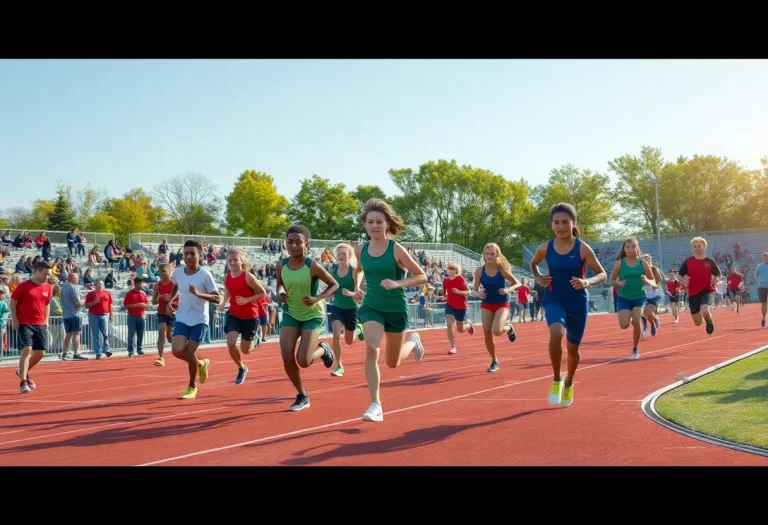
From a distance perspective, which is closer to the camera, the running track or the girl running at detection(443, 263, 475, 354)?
the running track

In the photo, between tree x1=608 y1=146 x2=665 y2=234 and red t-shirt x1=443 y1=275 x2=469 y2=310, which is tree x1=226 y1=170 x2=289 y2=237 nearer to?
tree x1=608 y1=146 x2=665 y2=234

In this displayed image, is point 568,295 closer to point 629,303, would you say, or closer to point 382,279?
point 382,279

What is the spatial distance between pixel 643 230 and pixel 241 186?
4247 centimetres

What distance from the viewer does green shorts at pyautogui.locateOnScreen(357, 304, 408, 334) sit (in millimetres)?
8570

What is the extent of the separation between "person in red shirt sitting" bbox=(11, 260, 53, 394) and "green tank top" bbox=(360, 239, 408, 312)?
7016mm

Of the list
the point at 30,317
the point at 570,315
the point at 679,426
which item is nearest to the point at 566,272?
the point at 570,315

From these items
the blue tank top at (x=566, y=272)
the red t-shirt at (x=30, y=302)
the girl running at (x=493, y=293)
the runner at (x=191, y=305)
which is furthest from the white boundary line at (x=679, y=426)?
the red t-shirt at (x=30, y=302)

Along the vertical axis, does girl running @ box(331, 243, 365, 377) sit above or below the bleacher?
below

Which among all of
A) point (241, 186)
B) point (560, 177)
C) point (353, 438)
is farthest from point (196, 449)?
point (560, 177)

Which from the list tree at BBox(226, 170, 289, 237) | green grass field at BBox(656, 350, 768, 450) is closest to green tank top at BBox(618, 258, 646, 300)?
green grass field at BBox(656, 350, 768, 450)

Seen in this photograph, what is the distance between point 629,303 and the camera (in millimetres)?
15203

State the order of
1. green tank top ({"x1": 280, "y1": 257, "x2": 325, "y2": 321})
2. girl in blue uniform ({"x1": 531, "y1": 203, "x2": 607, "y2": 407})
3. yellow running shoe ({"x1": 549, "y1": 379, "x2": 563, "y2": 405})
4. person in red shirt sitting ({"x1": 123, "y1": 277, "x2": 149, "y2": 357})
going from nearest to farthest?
girl in blue uniform ({"x1": 531, "y1": 203, "x2": 607, "y2": 407})
yellow running shoe ({"x1": 549, "y1": 379, "x2": 563, "y2": 405})
green tank top ({"x1": 280, "y1": 257, "x2": 325, "y2": 321})
person in red shirt sitting ({"x1": 123, "y1": 277, "x2": 149, "y2": 357})

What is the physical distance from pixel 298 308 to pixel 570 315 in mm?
3246

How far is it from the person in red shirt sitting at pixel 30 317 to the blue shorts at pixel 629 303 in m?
10.4
